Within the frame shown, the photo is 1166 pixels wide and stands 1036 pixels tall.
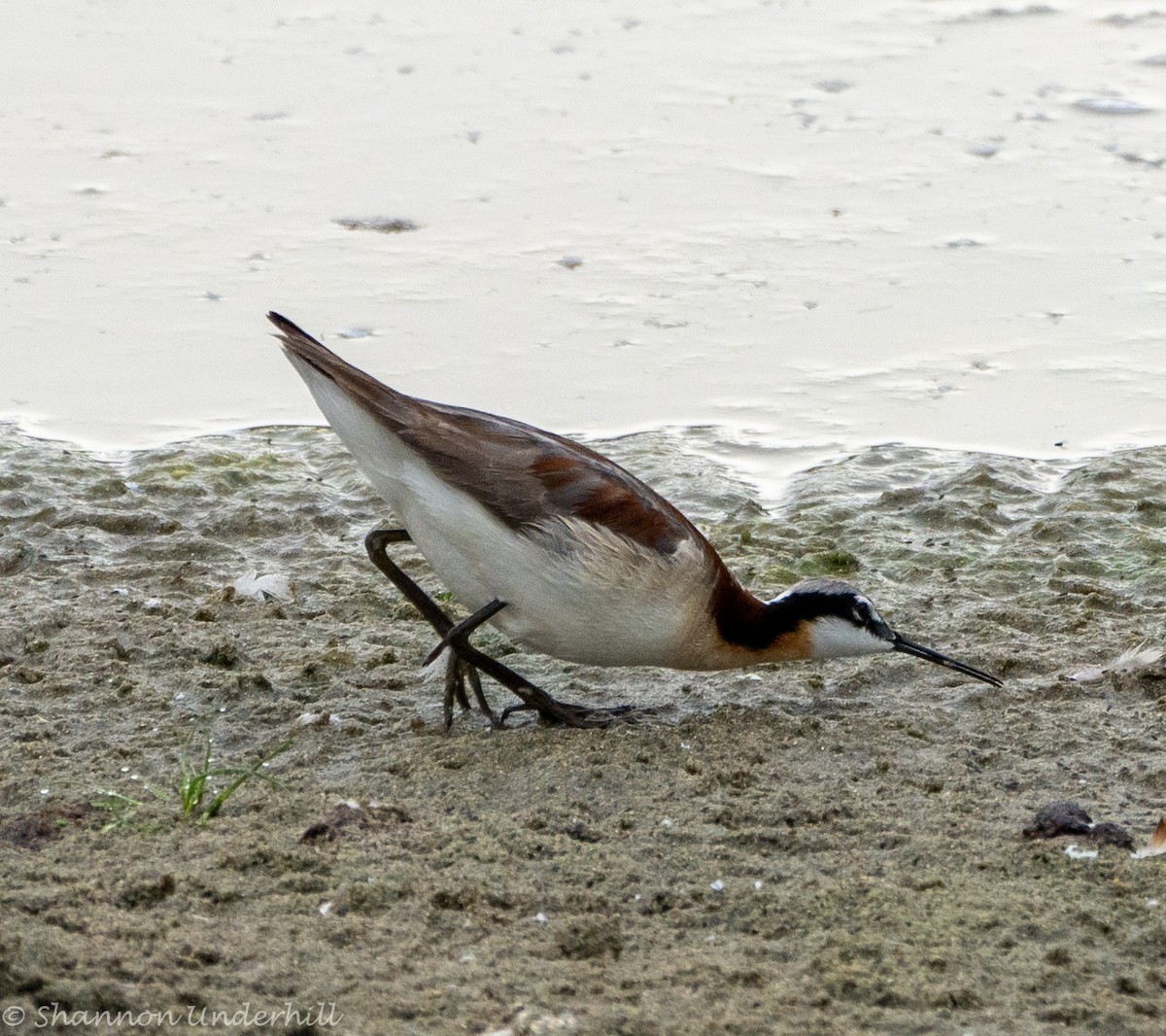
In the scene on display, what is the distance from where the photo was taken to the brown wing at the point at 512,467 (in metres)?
5.50

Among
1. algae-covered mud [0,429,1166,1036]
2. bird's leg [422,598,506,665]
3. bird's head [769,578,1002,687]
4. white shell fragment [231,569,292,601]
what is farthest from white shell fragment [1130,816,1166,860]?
white shell fragment [231,569,292,601]

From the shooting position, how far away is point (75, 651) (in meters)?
→ 6.05

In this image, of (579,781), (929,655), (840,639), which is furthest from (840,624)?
(579,781)

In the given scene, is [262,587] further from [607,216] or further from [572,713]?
[607,216]

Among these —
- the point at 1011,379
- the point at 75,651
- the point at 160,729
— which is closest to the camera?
the point at 160,729

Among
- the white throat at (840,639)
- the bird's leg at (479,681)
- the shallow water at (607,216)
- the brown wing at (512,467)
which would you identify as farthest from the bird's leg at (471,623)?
the shallow water at (607,216)

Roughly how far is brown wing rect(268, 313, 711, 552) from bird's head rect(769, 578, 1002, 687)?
0.50 meters

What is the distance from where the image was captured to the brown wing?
5504 mm

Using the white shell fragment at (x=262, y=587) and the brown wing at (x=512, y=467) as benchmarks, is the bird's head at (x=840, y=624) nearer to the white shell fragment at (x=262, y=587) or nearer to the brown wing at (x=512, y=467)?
the brown wing at (x=512, y=467)

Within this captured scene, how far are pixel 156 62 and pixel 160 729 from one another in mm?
8810

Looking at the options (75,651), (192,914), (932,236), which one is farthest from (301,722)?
(932,236)

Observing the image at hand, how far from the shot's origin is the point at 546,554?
5.46 metres

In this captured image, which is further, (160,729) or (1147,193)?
(1147,193)

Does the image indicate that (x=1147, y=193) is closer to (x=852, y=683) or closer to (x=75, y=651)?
(x=852, y=683)
